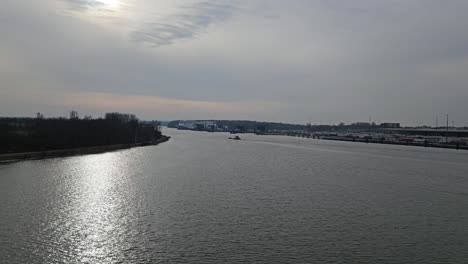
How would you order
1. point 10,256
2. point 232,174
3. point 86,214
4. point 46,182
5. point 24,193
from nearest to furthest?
point 10,256 < point 86,214 < point 24,193 < point 46,182 < point 232,174

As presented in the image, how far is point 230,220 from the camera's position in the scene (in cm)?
1109

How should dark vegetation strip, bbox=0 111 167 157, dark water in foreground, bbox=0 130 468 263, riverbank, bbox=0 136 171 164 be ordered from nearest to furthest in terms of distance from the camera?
dark water in foreground, bbox=0 130 468 263
riverbank, bbox=0 136 171 164
dark vegetation strip, bbox=0 111 167 157

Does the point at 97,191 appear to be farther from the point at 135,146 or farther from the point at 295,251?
the point at 135,146

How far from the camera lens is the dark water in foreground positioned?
8359 mm

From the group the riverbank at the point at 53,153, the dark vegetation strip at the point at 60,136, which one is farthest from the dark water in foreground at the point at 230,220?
the dark vegetation strip at the point at 60,136

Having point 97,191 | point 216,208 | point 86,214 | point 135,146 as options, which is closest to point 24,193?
point 97,191

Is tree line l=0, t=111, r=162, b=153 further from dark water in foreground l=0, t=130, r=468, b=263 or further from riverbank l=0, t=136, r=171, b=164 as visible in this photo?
dark water in foreground l=0, t=130, r=468, b=263

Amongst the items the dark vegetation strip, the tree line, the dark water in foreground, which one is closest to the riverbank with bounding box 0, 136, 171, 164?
the dark vegetation strip

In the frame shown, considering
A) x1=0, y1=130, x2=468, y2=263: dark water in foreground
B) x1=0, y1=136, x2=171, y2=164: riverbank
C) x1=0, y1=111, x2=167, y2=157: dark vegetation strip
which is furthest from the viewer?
x1=0, y1=111, x2=167, y2=157: dark vegetation strip

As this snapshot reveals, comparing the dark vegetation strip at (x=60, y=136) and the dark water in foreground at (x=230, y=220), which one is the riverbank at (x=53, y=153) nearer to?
the dark vegetation strip at (x=60, y=136)

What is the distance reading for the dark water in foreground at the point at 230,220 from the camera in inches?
329

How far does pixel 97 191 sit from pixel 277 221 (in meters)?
8.31

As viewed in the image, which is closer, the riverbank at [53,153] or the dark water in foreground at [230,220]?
the dark water in foreground at [230,220]

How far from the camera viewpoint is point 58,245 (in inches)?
348
